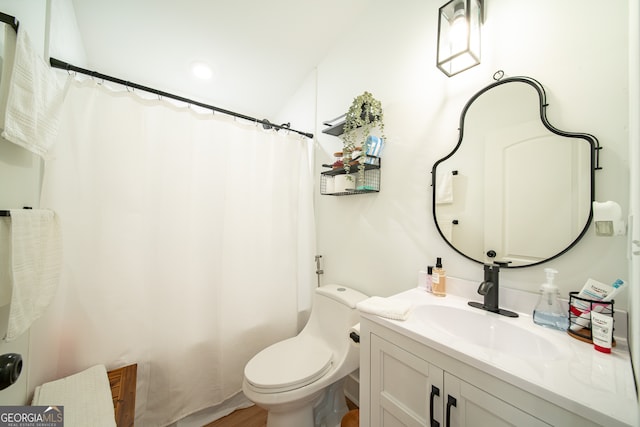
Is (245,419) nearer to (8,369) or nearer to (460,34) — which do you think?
(8,369)

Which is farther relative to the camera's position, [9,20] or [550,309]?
[550,309]

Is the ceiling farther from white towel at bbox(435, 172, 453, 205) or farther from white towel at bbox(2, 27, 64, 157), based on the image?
white towel at bbox(435, 172, 453, 205)

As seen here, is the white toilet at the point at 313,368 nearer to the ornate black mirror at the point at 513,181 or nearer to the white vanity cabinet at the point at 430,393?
the white vanity cabinet at the point at 430,393

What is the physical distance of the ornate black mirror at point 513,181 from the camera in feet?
2.43

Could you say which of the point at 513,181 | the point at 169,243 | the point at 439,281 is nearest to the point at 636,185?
the point at 513,181

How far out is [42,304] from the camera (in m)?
0.71

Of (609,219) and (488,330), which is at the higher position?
(609,219)

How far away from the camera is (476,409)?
553 mm

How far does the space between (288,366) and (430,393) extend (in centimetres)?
78

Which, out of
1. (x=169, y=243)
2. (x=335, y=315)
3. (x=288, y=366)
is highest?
(x=169, y=243)

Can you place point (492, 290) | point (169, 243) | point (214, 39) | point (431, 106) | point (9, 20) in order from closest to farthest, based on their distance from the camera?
point (9, 20)
point (492, 290)
point (431, 106)
point (169, 243)
point (214, 39)

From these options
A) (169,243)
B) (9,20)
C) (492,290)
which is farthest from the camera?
(169,243)

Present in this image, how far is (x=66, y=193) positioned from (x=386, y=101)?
177cm

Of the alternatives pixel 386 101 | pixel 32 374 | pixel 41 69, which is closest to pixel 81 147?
pixel 41 69
